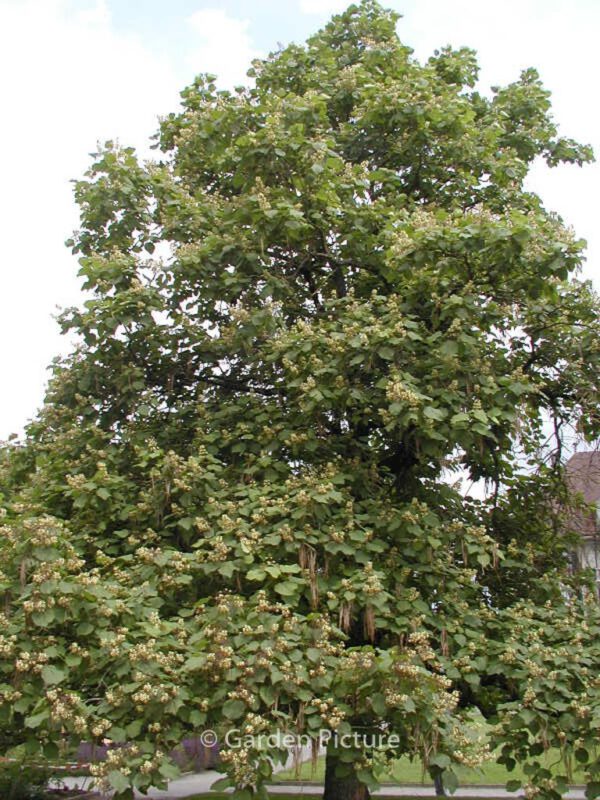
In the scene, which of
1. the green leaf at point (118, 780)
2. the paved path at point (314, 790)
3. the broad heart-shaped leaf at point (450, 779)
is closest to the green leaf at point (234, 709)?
the green leaf at point (118, 780)

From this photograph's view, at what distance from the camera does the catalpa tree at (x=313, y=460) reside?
12.9ft

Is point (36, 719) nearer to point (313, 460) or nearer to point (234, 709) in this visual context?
point (234, 709)

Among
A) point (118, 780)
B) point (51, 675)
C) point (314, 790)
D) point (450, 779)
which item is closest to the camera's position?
point (118, 780)

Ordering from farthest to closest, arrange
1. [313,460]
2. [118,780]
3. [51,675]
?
1. [313,460]
2. [51,675]
3. [118,780]

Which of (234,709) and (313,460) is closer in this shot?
(234,709)

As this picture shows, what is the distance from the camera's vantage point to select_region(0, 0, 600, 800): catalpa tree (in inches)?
155

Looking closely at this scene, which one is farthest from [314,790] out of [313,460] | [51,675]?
[51,675]

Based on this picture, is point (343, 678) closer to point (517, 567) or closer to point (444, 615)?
point (444, 615)

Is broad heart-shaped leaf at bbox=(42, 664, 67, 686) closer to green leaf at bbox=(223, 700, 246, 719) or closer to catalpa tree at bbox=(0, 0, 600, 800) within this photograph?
catalpa tree at bbox=(0, 0, 600, 800)

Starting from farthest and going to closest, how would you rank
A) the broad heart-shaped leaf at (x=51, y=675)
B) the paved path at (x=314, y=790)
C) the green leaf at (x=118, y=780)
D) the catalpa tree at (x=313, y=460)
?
1. the paved path at (x=314, y=790)
2. the catalpa tree at (x=313, y=460)
3. the broad heart-shaped leaf at (x=51, y=675)
4. the green leaf at (x=118, y=780)

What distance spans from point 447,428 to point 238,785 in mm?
2431

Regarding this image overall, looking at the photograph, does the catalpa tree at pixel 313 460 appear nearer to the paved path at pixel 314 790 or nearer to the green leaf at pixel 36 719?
the green leaf at pixel 36 719

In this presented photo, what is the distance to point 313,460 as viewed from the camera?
5.73 m

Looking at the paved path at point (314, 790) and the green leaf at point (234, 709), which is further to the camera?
the paved path at point (314, 790)
